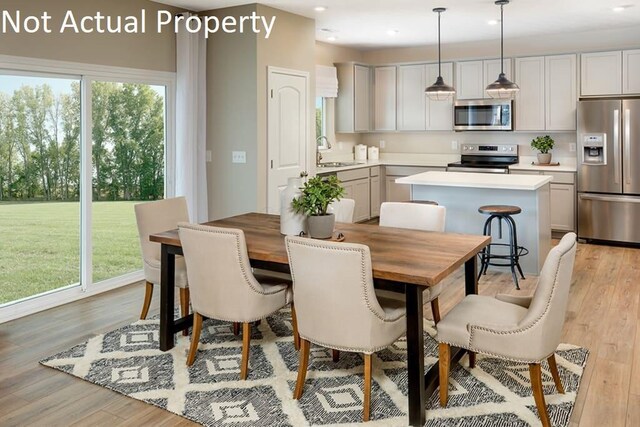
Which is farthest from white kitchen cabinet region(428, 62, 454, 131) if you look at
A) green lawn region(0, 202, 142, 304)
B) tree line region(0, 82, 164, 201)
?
green lawn region(0, 202, 142, 304)

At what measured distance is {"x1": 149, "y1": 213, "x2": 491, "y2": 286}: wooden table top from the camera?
257 centimetres

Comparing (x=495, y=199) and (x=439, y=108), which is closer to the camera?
(x=495, y=199)

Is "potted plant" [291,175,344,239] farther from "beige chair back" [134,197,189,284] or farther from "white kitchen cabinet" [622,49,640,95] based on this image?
"white kitchen cabinet" [622,49,640,95]

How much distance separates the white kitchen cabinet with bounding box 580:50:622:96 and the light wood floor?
2311mm

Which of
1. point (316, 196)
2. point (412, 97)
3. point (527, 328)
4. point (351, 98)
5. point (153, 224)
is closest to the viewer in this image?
point (527, 328)

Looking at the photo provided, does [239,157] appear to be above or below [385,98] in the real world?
below

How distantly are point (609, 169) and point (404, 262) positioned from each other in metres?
4.74

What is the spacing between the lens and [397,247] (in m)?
3.04

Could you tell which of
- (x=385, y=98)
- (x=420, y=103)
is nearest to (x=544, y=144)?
(x=420, y=103)

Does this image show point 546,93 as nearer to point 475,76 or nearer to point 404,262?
point 475,76

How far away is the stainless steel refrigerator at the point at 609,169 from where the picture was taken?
20.5 ft

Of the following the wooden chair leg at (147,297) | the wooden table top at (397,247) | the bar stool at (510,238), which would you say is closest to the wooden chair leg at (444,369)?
the wooden table top at (397,247)

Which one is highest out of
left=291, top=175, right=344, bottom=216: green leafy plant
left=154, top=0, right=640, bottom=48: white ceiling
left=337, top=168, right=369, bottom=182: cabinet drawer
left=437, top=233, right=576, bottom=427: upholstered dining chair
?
left=154, top=0, right=640, bottom=48: white ceiling

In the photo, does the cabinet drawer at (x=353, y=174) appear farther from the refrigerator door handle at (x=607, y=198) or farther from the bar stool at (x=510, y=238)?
the refrigerator door handle at (x=607, y=198)
